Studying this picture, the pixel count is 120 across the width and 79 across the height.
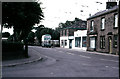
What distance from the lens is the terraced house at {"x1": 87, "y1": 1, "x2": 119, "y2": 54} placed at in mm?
25859

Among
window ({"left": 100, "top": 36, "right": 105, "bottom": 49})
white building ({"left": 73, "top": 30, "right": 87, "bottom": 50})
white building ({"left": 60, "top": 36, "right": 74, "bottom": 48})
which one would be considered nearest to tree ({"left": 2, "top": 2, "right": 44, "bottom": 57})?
window ({"left": 100, "top": 36, "right": 105, "bottom": 49})

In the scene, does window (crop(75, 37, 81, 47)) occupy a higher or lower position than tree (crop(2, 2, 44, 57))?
lower

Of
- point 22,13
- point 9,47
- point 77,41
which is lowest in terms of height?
point 9,47

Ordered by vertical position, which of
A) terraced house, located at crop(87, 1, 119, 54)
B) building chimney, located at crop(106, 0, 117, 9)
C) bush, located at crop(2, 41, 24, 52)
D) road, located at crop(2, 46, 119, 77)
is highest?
building chimney, located at crop(106, 0, 117, 9)

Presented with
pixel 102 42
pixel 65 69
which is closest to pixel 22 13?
pixel 65 69

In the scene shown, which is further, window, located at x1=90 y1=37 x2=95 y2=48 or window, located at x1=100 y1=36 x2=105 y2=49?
window, located at x1=90 y1=37 x2=95 y2=48

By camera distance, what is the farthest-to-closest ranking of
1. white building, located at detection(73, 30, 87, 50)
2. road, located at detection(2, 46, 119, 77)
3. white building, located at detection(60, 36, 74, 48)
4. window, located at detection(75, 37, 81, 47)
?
white building, located at detection(60, 36, 74, 48)
window, located at detection(75, 37, 81, 47)
white building, located at detection(73, 30, 87, 50)
road, located at detection(2, 46, 119, 77)

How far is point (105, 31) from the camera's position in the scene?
28719mm

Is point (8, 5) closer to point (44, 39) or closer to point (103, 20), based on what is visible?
point (103, 20)

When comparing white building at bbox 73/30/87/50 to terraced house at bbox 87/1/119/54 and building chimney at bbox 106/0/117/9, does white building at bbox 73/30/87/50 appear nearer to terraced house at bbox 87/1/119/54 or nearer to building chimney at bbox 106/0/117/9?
terraced house at bbox 87/1/119/54

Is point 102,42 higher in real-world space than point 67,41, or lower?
lower

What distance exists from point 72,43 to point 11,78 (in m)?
40.2

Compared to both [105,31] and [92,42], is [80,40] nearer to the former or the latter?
[92,42]

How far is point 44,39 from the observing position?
47656mm
